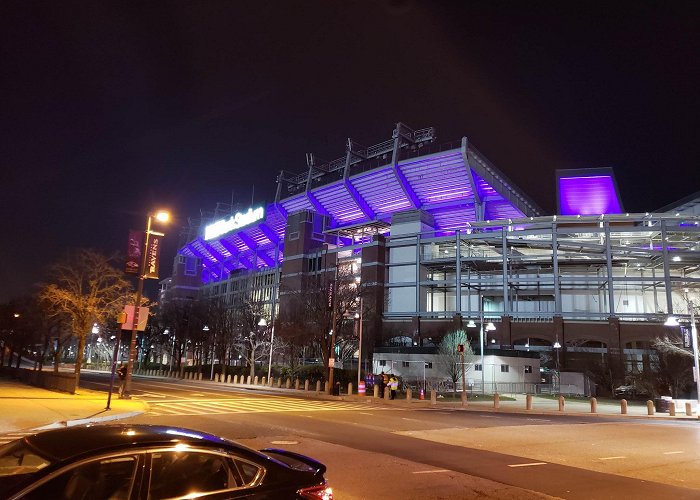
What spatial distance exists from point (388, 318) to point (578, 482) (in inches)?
2683

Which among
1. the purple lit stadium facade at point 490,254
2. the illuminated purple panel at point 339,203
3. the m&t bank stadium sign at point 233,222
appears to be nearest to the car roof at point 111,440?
the purple lit stadium facade at point 490,254

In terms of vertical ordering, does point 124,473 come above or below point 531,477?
above

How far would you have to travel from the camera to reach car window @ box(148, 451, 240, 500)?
11.8ft

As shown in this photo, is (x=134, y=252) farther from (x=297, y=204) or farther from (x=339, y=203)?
(x=297, y=204)

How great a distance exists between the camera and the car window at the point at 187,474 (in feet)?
11.8

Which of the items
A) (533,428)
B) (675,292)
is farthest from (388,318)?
(533,428)

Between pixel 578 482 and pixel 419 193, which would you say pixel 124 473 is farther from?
pixel 419 193

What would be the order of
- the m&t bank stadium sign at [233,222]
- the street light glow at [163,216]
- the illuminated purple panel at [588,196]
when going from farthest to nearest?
1. the m&t bank stadium sign at [233,222]
2. the illuminated purple panel at [588,196]
3. the street light glow at [163,216]

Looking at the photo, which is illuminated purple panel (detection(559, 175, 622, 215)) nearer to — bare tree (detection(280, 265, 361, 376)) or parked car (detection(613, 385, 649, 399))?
parked car (detection(613, 385, 649, 399))

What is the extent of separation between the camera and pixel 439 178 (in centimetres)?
7438

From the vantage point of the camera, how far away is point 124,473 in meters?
3.50

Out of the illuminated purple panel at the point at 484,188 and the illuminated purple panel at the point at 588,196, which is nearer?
the illuminated purple panel at the point at 484,188

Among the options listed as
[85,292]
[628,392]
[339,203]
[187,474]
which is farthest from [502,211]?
[187,474]

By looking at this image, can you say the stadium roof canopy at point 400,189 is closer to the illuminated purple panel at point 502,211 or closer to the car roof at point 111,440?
the illuminated purple panel at point 502,211
